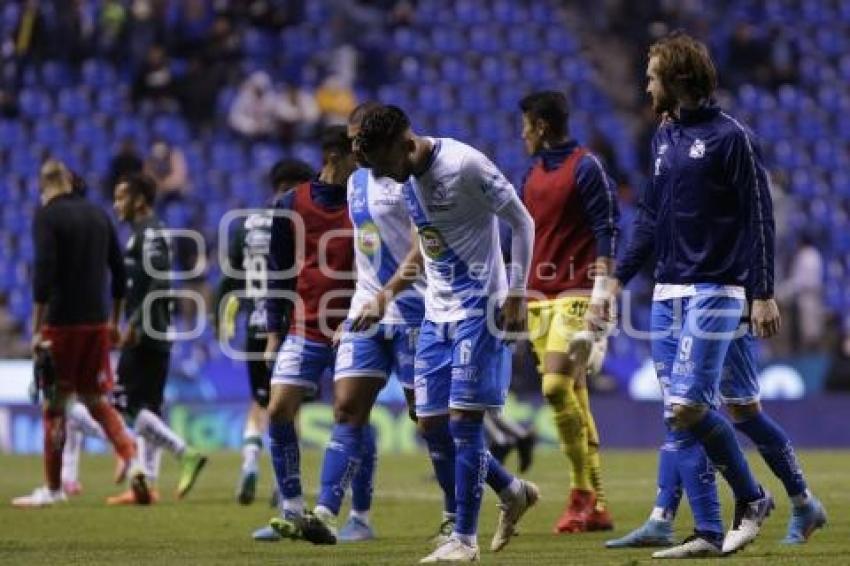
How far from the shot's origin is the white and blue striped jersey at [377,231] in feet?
35.7

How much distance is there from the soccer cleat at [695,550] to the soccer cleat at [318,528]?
1870 millimetres

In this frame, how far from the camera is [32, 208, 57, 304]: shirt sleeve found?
14336 millimetres

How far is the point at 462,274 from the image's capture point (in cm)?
969

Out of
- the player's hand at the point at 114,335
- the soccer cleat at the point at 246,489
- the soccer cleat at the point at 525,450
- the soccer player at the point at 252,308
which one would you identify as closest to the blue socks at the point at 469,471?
the soccer player at the point at 252,308

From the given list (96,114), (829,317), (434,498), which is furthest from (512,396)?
(96,114)

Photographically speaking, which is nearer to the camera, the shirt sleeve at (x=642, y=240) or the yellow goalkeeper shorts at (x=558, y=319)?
the shirt sleeve at (x=642, y=240)

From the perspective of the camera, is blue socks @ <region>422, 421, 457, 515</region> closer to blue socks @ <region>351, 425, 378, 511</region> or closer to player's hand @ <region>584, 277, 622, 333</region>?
player's hand @ <region>584, 277, 622, 333</region>

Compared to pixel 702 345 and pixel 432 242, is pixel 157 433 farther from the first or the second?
pixel 702 345

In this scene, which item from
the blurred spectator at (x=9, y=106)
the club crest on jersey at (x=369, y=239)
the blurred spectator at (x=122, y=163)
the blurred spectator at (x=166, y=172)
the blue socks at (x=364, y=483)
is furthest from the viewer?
the blurred spectator at (x=9, y=106)

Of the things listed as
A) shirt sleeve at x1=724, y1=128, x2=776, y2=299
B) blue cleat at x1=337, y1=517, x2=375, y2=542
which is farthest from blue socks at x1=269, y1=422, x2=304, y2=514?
shirt sleeve at x1=724, y1=128, x2=776, y2=299

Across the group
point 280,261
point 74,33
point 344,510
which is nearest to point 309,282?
point 280,261

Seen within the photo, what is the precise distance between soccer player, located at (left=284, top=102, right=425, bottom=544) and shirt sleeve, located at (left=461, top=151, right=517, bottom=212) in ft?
4.45

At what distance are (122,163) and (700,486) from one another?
1648 centimetres

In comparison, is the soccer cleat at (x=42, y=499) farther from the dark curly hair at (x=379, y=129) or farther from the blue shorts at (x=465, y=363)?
the dark curly hair at (x=379, y=129)
